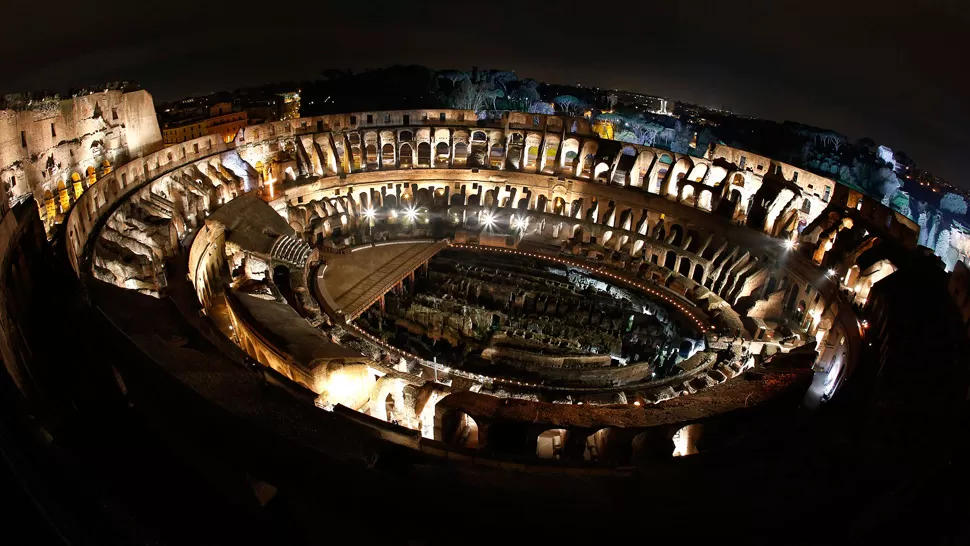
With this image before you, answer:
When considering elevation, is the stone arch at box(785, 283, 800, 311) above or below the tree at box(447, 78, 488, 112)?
below

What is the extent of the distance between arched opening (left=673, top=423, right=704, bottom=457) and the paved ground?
13139 mm

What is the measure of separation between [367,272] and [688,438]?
16407 mm

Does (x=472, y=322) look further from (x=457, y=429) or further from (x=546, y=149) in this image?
(x=546, y=149)

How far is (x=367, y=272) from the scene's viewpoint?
26547 mm

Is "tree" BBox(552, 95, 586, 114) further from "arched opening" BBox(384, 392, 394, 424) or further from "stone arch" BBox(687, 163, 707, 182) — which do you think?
"arched opening" BBox(384, 392, 394, 424)

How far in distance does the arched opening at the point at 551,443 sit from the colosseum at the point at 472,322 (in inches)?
2.8

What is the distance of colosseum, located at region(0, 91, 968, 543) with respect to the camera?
9781mm

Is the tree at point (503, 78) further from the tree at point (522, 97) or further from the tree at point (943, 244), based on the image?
the tree at point (943, 244)

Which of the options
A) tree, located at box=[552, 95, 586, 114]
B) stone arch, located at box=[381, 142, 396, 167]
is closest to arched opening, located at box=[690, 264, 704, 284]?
stone arch, located at box=[381, 142, 396, 167]

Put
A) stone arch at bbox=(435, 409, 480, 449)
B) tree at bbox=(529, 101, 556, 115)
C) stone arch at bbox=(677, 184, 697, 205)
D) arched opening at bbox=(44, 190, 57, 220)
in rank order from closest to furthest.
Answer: stone arch at bbox=(435, 409, 480, 449) → arched opening at bbox=(44, 190, 57, 220) → stone arch at bbox=(677, 184, 697, 205) → tree at bbox=(529, 101, 556, 115)

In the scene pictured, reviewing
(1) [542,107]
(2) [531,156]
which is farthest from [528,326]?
(1) [542,107]

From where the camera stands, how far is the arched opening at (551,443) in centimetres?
1387

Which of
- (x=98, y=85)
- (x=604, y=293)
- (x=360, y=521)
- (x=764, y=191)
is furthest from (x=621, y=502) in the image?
(x=98, y=85)

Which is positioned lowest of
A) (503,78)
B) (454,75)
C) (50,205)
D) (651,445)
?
(651,445)
